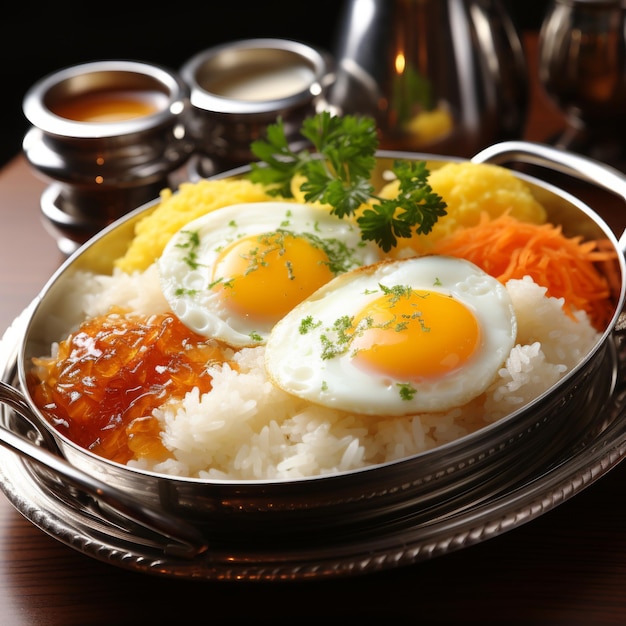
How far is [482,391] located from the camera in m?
1.88

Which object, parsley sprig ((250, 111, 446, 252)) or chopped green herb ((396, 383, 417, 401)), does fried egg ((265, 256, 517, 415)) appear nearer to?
chopped green herb ((396, 383, 417, 401))

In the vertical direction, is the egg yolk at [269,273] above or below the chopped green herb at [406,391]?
above

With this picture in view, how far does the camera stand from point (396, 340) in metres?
1.91

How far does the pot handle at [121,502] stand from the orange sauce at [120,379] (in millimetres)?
277

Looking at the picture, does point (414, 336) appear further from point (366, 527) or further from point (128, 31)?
point (128, 31)

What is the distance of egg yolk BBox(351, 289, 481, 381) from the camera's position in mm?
1879

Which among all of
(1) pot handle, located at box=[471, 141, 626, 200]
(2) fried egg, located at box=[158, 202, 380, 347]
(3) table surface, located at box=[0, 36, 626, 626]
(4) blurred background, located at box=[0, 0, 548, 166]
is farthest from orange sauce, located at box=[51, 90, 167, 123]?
(4) blurred background, located at box=[0, 0, 548, 166]

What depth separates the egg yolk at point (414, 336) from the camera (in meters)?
1.88

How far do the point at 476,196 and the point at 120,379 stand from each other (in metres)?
1.12

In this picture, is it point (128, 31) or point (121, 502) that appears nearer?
point (121, 502)

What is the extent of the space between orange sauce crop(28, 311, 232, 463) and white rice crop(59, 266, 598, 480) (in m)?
0.05

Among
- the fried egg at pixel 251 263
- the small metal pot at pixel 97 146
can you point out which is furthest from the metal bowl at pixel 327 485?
the small metal pot at pixel 97 146

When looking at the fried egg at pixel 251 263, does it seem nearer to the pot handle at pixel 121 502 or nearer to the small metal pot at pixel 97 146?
the pot handle at pixel 121 502

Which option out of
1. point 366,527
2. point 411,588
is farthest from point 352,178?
point 411,588
